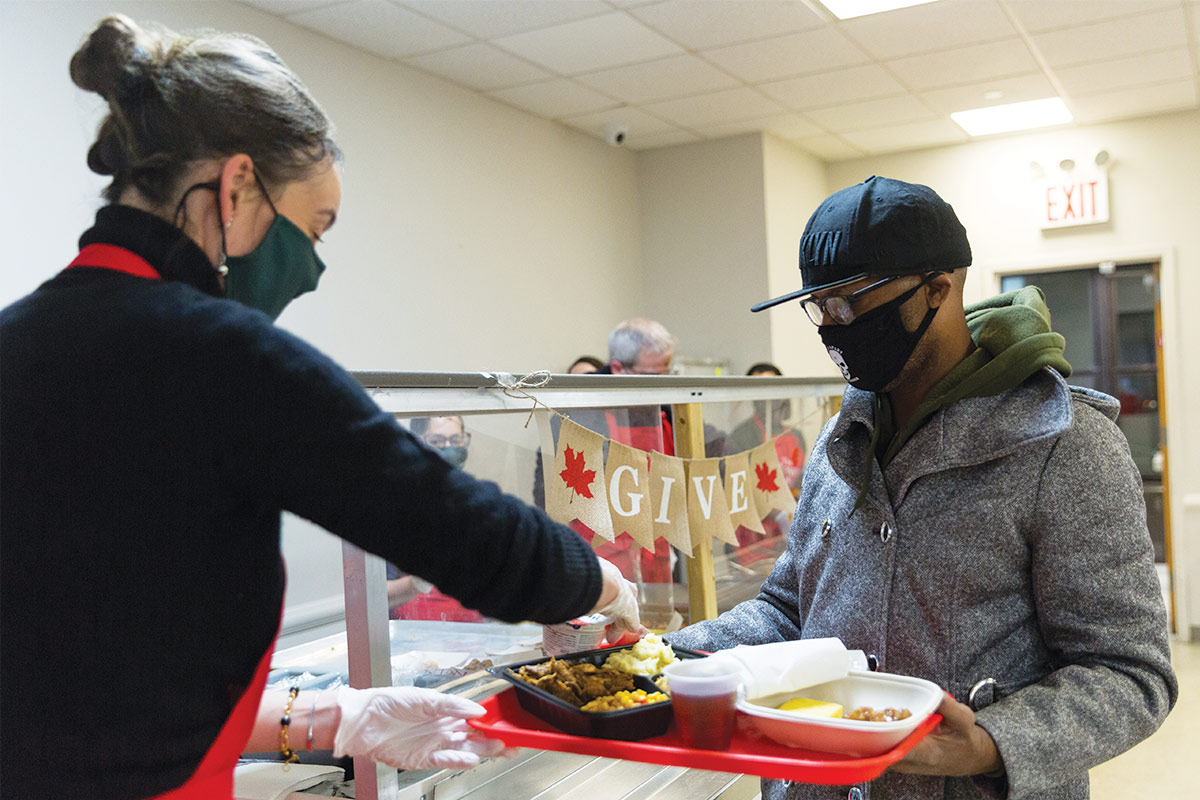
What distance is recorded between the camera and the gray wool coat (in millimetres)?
1279

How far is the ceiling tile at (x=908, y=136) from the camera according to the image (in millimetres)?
6625

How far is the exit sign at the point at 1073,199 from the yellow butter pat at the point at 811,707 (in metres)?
6.42

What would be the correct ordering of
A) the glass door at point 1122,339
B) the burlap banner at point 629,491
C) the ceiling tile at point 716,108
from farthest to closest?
the glass door at point 1122,339, the ceiling tile at point 716,108, the burlap banner at point 629,491

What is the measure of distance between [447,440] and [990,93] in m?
5.13

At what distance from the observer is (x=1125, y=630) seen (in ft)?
4.22

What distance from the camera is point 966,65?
17.5 ft

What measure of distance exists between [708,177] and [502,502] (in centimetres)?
621

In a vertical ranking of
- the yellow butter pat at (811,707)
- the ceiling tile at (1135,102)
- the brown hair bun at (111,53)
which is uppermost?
the ceiling tile at (1135,102)

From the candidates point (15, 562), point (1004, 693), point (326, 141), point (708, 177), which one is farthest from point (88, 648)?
point (708, 177)

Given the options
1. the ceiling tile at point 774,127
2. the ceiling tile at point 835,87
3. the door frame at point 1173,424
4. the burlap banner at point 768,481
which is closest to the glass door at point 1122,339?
the door frame at point 1173,424

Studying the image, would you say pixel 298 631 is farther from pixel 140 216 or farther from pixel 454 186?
pixel 140 216

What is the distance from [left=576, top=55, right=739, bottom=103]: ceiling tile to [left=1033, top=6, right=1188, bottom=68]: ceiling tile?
1651 mm

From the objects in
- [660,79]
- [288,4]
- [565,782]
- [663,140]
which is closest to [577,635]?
[565,782]

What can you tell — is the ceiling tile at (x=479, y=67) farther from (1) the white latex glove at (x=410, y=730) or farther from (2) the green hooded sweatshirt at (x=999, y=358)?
(1) the white latex glove at (x=410, y=730)
